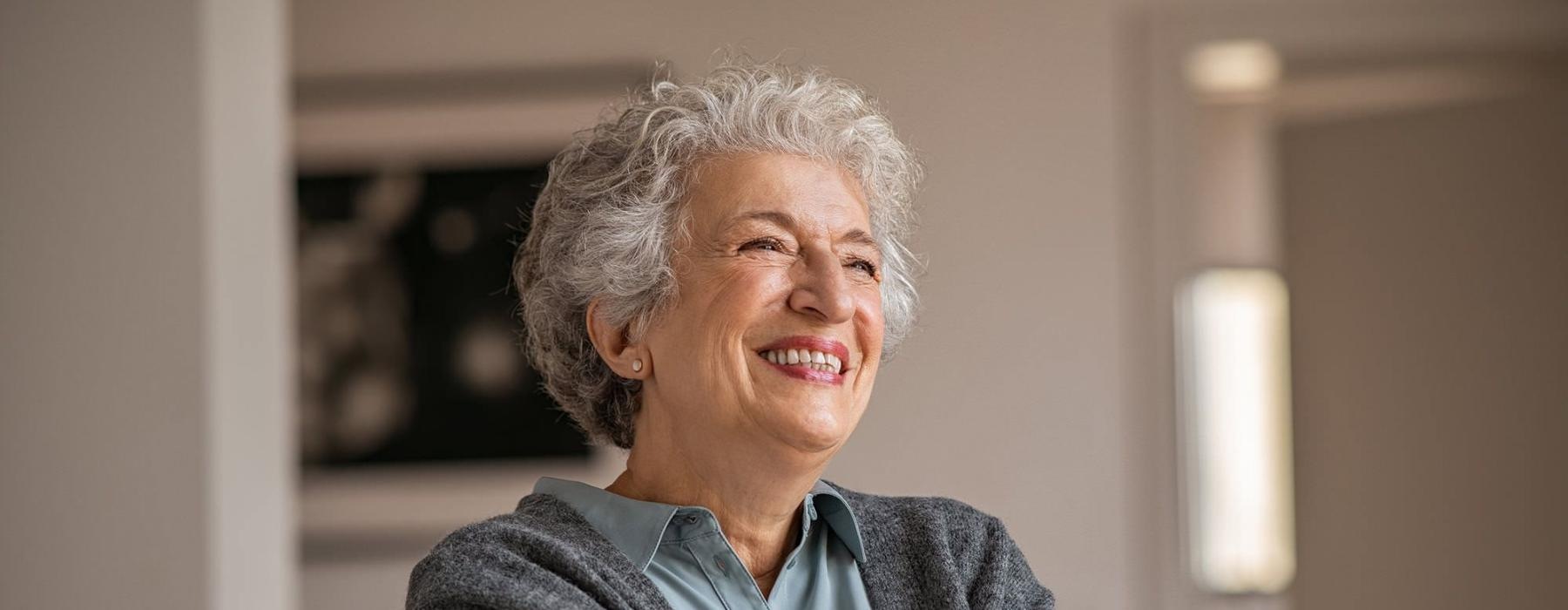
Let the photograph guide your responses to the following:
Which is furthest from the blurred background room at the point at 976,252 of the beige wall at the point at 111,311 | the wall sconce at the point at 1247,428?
the wall sconce at the point at 1247,428

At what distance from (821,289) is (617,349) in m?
0.24

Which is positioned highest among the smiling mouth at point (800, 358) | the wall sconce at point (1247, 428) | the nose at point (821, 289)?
the nose at point (821, 289)

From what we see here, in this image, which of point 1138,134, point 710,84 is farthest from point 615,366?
point 1138,134

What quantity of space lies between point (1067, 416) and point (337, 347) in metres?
1.85

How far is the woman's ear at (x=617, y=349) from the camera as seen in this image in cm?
149

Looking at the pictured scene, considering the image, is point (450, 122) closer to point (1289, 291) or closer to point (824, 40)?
point (824, 40)

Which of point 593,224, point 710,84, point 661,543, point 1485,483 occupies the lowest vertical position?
point 1485,483

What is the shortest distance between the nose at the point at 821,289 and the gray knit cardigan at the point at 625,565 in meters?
0.24

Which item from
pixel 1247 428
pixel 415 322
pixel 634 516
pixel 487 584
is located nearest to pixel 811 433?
pixel 634 516

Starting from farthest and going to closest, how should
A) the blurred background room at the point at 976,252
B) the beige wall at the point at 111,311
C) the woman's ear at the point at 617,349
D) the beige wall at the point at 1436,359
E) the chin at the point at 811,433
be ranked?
the beige wall at the point at 1436,359
the blurred background room at the point at 976,252
the beige wall at the point at 111,311
the woman's ear at the point at 617,349
the chin at the point at 811,433

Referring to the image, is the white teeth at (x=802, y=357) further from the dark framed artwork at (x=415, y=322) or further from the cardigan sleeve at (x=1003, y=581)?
the dark framed artwork at (x=415, y=322)

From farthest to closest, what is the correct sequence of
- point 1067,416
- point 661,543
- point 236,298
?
point 1067,416 → point 236,298 → point 661,543

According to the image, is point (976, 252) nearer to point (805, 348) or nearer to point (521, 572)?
point (805, 348)

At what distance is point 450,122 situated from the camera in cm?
377
